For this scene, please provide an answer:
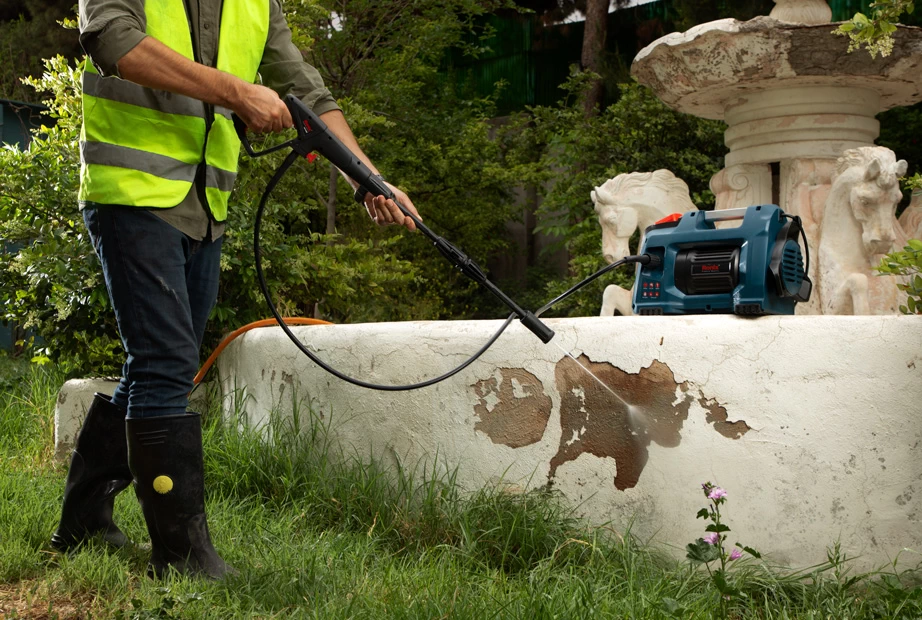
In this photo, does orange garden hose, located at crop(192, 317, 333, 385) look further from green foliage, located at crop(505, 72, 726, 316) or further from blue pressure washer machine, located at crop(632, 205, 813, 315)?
green foliage, located at crop(505, 72, 726, 316)

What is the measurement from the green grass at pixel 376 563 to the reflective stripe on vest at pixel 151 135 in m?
0.85

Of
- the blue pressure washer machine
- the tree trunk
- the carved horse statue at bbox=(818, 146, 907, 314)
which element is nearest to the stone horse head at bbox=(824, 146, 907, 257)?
the carved horse statue at bbox=(818, 146, 907, 314)

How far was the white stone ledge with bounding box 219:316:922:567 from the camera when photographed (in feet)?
6.98

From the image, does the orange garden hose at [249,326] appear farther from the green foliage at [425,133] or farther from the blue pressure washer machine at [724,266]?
the green foliage at [425,133]

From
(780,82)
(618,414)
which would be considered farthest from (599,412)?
(780,82)

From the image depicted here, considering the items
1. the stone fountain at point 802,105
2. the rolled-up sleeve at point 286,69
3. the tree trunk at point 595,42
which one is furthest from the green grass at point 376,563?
the tree trunk at point 595,42

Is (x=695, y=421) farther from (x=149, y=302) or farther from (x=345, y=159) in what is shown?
(x=149, y=302)

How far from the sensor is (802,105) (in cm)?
435

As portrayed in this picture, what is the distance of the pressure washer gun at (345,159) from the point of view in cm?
216

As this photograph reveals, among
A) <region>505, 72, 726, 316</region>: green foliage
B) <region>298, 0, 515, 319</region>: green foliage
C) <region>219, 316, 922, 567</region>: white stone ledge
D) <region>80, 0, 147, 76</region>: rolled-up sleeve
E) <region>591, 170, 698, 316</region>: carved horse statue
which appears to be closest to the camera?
<region>80, 0, 147, 76</region>: rolled-up sleeve

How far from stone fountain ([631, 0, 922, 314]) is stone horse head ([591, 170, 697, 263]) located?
463 mm

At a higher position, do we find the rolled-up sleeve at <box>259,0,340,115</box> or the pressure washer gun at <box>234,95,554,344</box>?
the rolled-up sleeve at <box>259,0,340,115</box>

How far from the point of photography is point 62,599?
1.97 m

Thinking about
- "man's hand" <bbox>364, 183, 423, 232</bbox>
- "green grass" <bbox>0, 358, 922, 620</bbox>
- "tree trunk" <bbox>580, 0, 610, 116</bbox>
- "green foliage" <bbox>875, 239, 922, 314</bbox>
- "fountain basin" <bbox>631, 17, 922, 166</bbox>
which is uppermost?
"tree trunk" <bbox>580, 0, 610, 116</bbox>
